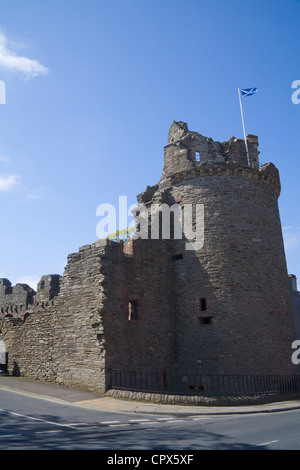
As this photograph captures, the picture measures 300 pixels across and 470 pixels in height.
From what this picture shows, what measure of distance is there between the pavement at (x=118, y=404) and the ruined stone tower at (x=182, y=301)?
34.0 inches

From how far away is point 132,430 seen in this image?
29.3 feet

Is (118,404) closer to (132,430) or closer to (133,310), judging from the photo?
(132,430)

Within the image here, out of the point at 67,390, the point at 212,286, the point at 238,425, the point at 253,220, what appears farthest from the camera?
the point at 253,220

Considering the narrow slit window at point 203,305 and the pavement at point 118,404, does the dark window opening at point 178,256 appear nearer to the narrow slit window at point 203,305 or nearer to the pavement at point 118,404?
the narrow slit window at point 203,305

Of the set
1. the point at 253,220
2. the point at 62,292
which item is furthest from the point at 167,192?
the point at 62,292

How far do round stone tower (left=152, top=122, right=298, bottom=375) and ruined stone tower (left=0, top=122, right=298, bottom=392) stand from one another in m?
0.05

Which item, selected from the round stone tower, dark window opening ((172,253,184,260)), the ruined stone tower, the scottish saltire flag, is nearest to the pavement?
the ruined stone tower

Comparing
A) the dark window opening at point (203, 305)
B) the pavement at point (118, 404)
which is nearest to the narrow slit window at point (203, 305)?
the dark window opening at point (203, 305)

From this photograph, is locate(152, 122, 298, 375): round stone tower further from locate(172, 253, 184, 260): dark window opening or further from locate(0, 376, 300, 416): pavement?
locate(0, 376, 300, 416): pavement

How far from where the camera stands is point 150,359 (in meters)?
17.1

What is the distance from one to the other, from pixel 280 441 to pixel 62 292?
1211cm

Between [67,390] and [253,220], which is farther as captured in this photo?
[253,220]

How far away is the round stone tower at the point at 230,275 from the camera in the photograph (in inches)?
696
